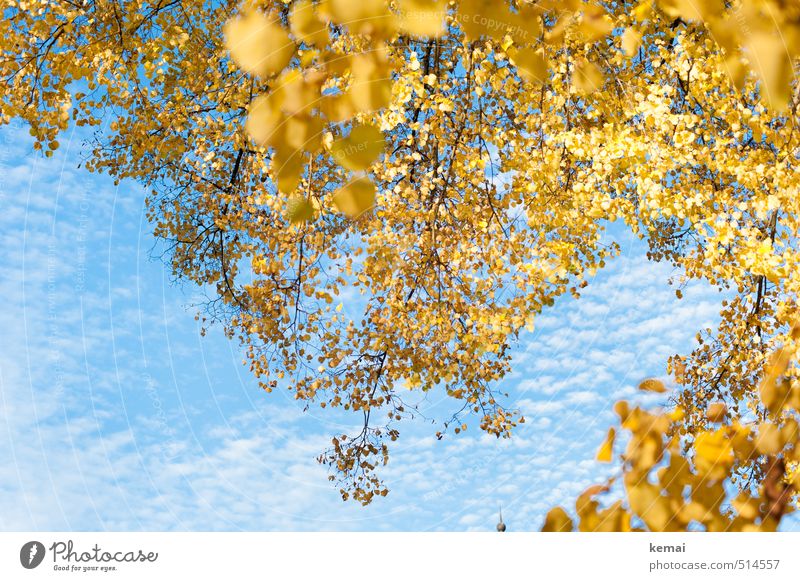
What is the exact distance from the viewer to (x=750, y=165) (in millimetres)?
6418

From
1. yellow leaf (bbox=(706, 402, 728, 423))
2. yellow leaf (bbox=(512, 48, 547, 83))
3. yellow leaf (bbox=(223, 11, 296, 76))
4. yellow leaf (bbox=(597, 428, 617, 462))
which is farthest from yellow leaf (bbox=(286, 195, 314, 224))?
yellow leaf (bbox=(706, 402, 728, 423))

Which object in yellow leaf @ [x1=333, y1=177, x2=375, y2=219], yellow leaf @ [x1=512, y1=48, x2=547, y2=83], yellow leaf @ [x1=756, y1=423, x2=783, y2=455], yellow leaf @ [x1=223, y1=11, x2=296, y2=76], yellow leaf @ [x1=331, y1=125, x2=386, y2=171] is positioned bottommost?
yellow leaf @ [x1=756, y1=423, x2=783, y2=455]

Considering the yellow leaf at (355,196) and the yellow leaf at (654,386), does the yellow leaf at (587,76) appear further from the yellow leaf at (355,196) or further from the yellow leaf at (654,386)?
the yellow leaf at (355,196)

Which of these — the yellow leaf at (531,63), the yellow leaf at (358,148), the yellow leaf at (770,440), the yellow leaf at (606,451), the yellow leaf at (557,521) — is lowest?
the yellow leaf at (557,521)

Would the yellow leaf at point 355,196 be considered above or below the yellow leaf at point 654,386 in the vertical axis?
above

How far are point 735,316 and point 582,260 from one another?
307cm

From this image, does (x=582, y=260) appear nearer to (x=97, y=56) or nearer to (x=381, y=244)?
(x=381, y=244)

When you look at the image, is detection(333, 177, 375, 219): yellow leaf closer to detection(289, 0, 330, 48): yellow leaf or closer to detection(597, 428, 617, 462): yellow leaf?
detection(289, 0, 330, 48): yellow leaf
